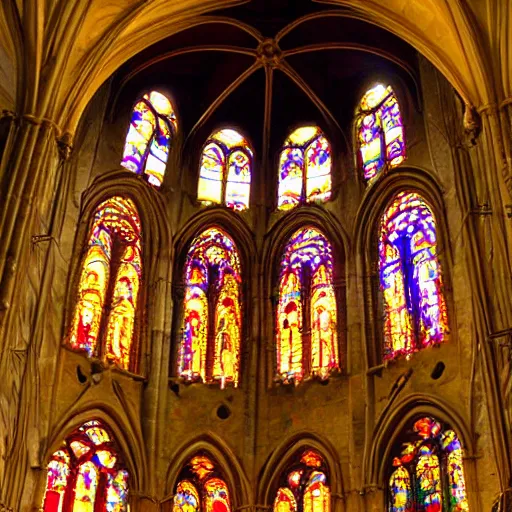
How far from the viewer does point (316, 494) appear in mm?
15227

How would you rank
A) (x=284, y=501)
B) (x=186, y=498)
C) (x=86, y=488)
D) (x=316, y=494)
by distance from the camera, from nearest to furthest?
(x=86, y=488), (x=316, y=494), (x=284, y=501), (x=186, y=498)

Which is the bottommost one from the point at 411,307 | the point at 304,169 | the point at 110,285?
the point at 411,307

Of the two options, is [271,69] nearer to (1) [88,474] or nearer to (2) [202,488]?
(2) [202,488]

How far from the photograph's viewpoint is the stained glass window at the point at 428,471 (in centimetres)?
1384

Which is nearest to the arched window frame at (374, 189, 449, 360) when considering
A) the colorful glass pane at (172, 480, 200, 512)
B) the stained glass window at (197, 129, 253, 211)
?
the stained glass window at (197, 129, 253, 211)

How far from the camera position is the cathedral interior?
13109mm

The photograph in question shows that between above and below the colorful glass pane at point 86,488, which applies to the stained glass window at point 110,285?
above

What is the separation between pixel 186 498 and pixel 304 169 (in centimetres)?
699

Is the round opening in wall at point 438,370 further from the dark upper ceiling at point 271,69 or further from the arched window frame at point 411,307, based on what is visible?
the dark upper ceiling at point 271,69

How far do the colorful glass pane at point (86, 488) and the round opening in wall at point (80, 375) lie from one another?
132 centimetres

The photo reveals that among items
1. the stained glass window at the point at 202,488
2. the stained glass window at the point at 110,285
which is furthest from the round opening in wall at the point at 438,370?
the stained glass window at the point at 110,285

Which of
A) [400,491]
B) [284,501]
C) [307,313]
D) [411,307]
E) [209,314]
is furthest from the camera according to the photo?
[209,314]

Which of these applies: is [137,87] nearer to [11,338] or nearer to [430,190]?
[430,190]

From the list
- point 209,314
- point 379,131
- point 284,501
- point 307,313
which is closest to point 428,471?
point 284,501
